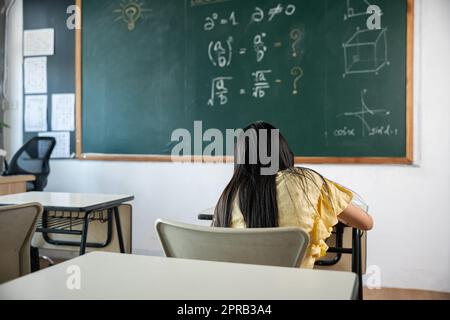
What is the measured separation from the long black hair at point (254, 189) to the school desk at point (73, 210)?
3.35 feet

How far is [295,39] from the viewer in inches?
128

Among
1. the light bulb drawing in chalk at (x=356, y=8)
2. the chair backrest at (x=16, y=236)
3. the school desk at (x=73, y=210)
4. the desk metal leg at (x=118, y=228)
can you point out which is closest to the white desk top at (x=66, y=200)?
the school desk at (x=73, y=210)

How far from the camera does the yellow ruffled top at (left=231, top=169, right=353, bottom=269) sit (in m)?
1.38

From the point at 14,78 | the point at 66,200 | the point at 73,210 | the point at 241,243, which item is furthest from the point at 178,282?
the point at 14,78

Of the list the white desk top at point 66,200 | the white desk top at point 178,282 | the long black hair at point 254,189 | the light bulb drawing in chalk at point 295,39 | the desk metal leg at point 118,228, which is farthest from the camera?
the light bulb drawing in chalk at point 295,39

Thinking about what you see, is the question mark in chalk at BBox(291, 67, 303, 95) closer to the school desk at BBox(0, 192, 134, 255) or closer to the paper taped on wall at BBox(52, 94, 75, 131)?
the school desk at BBox(0, 192, 134, 255)

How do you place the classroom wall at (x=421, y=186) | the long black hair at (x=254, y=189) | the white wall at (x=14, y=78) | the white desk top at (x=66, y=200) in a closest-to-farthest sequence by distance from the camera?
1. the long black hair at (x=254, y=189)
2. the white desk top at (x=66, y=200)
3. the classroom wall at (x=421, y=186)
4. the white wall at (x=14, y=78)

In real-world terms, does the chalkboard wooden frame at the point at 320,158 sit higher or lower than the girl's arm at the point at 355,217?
higher

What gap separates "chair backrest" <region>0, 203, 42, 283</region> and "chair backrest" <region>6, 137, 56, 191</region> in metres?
2.00

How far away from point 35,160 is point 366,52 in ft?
9.21

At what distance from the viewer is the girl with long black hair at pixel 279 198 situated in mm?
1371

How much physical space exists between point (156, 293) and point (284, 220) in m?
0.69

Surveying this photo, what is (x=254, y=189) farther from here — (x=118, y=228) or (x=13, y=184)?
(x=13, y=184)

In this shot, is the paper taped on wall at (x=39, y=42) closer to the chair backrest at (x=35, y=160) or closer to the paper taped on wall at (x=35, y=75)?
the paper taped on wall at (x=35, y=75)
